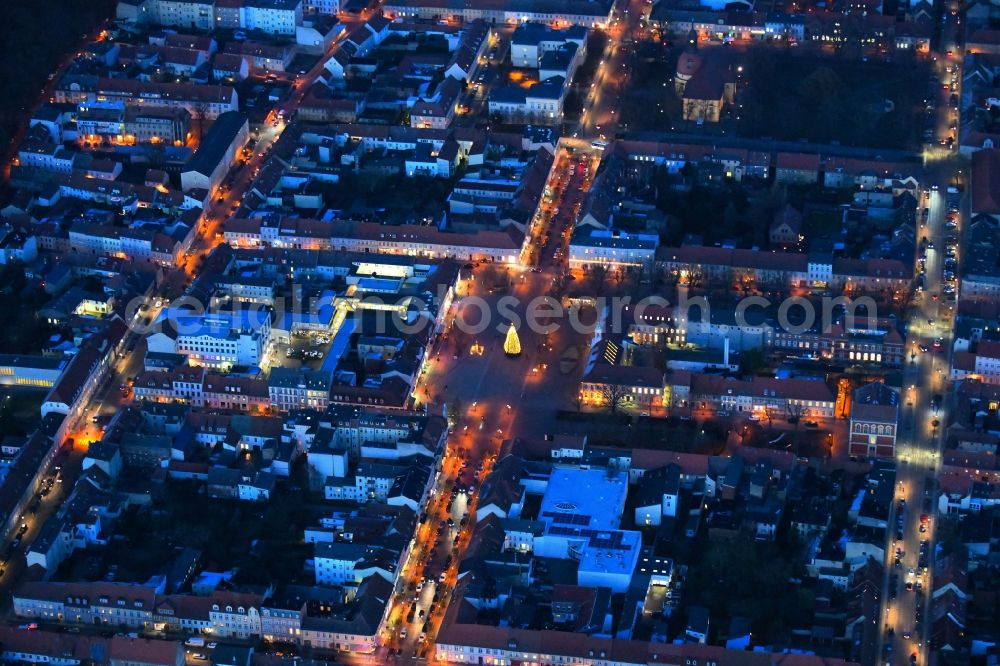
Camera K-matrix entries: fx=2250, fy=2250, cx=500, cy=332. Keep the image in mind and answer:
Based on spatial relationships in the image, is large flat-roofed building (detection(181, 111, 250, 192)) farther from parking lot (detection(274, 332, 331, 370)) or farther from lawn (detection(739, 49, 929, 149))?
lawn (detection(739, 49, 929, 149))

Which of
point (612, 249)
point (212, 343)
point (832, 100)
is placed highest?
point (832, 100)

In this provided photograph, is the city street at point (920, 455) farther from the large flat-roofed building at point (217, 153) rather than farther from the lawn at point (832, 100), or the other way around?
the large flat-roofed building at point (217, 153)

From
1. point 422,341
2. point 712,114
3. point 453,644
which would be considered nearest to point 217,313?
point 422,341

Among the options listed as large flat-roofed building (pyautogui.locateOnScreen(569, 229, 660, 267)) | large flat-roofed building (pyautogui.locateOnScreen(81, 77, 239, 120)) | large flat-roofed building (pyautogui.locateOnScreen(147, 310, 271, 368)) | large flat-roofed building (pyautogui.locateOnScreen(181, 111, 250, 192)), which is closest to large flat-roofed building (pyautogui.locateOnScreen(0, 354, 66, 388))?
large flat-roofed building (pyautogui.locateOnScreen(147, 310, 271, 368))

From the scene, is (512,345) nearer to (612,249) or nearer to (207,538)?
(612,249)

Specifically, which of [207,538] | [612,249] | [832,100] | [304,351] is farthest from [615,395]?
[832,100]

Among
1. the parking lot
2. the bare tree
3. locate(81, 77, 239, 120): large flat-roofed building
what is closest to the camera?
the bare tree

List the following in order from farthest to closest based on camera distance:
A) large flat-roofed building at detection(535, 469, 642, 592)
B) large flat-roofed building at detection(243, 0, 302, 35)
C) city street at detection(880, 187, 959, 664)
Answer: large flat-roofed building at detection(243, 0, 302, 35) < large flat-roofed building at detection(535, 469, 642, 592) < city street at detection(880, 187, 959, 664)
